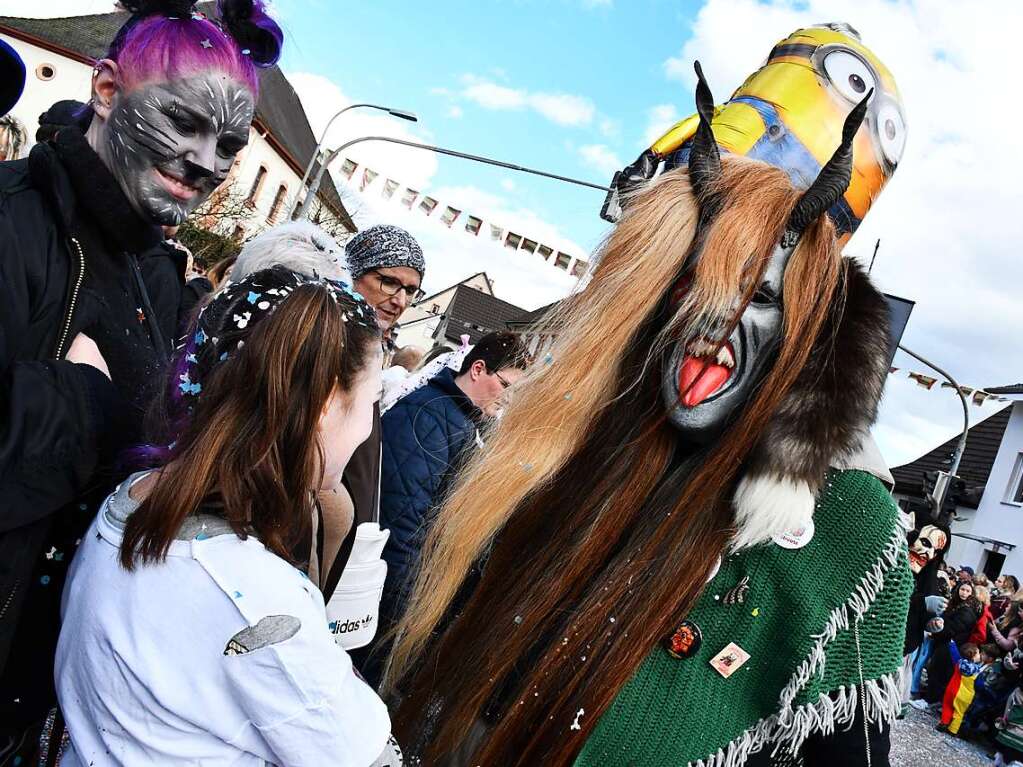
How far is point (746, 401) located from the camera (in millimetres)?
1738

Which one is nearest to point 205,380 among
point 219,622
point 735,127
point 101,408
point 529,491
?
point 101,408

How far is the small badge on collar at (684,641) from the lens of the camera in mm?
1675

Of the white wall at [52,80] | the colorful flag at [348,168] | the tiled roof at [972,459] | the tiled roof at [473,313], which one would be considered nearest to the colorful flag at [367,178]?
the colorful flag at [348,168]

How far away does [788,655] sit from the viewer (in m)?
1.61

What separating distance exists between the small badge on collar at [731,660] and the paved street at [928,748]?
7602 millimetres

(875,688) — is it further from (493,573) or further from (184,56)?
(184,56)

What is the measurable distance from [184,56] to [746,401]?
1.59 meters

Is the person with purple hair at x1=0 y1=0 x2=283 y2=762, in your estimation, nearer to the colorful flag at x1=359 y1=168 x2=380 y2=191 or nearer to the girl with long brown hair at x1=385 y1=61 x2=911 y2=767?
the girl with long brown hair at x1=385 y1=61 x2=911 y2=767

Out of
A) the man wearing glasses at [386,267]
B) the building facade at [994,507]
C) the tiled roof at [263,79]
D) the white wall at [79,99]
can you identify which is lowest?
the man wearing glasses at [386,267]

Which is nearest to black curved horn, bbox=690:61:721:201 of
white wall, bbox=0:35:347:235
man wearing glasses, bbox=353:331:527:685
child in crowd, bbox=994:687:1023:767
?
man wearing glasses, bbox=353:331:527:685

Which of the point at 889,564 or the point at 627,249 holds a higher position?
the point at 627,249

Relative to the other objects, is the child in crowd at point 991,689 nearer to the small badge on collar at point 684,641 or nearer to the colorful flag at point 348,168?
the small badge on collar at point 684,641

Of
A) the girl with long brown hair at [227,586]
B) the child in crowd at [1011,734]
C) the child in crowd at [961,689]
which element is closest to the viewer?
the girl with long brown hair at [227,586]

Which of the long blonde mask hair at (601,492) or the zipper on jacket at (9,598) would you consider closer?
the zipper on jacket at (9,598)
